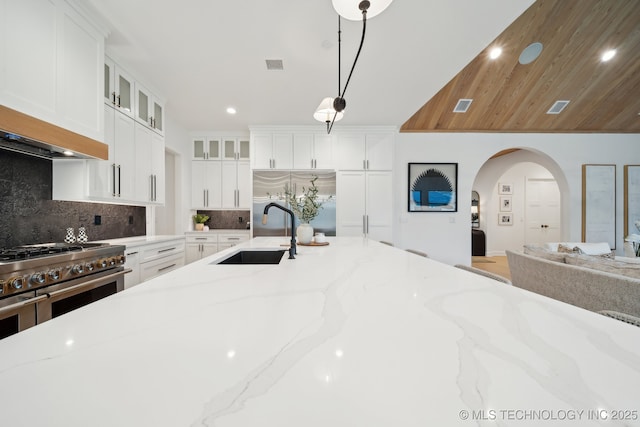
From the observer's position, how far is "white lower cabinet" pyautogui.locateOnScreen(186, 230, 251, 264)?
413cm

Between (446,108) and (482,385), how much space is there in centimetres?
473

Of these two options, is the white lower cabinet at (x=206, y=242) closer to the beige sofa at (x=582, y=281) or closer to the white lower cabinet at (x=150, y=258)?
the white lower cabinet at (x=150, y=258)

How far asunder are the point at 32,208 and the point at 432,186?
5.05 meters

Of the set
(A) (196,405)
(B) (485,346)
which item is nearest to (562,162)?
(B) (485,346)

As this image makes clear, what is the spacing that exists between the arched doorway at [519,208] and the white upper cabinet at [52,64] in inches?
320

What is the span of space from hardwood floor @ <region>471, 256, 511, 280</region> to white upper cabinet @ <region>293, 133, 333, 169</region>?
164 inches

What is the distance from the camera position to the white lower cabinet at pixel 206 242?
4.13 m

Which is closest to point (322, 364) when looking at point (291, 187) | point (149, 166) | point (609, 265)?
point (609, 265)

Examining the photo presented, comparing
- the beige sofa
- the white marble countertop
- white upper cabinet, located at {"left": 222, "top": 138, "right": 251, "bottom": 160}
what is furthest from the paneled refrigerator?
the white marble countertop

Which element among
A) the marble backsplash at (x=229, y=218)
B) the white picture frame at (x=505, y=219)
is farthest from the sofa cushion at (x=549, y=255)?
the white picture frame at (x=505, y=219)

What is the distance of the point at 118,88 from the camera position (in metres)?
2.50

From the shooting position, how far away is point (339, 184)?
14.0ft

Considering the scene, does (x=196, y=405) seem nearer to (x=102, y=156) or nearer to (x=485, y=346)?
(x=485, y=346)

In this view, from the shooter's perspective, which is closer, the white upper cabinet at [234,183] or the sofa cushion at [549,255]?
the sofa cushion at [549,255]
